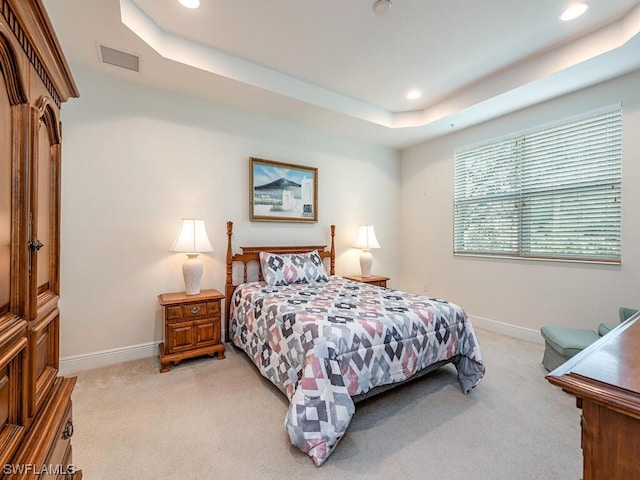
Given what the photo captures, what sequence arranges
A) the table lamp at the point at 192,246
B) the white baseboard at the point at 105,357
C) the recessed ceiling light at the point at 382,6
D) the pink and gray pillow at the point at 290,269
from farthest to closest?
the pink and gray pillow at the point at 290,269, the table lamp at the point at 192,246, the white baseboard at the point at 105,357, the recessed ceiling light at the point at 382,6

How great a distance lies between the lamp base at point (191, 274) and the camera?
2846 millimetres

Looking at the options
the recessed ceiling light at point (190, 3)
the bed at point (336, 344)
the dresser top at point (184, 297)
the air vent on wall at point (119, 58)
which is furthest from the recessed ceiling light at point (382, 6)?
the dresser top at point (184, 297)

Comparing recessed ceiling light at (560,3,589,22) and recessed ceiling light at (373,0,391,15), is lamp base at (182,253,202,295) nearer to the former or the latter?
recessed ceiling light at (373,0,391,15)

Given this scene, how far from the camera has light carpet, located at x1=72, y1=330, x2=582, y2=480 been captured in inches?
60.2

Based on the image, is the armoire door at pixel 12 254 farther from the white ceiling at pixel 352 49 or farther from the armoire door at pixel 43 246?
the white ceiling at pixel 352 49

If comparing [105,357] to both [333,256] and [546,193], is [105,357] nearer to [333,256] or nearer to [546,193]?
[333,256]

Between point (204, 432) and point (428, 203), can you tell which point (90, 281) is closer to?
point (204, 432)

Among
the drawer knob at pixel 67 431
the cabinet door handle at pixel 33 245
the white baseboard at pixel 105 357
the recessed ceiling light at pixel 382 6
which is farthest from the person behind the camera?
the white baseboard at pixel 105 357

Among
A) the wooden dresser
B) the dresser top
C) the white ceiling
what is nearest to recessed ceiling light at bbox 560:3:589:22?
the white ceiling

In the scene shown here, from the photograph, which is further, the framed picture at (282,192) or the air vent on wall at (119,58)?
the framed picture at (282,192)

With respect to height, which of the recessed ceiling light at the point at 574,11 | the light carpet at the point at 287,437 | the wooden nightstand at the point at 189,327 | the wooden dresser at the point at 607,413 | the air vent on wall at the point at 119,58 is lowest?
the light carpet at the point at 287,437

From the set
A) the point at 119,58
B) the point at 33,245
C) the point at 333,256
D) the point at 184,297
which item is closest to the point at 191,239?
the point at 184,297

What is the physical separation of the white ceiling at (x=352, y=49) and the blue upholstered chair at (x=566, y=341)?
222 cm

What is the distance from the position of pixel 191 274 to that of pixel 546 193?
3.84m
